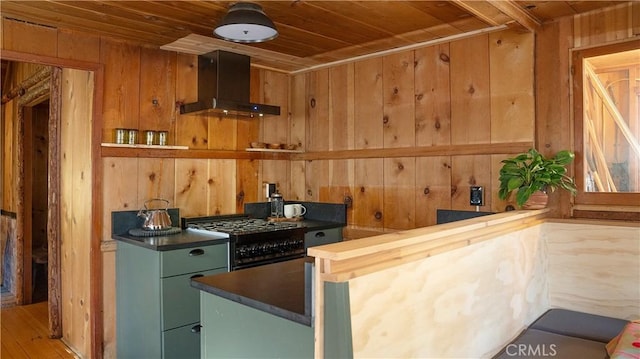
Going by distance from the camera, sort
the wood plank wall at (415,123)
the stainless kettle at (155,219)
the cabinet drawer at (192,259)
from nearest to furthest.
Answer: the cabinet drawer at (192,259) < the wood plank wall at (415,123) < the stainless kettle at (155,219)

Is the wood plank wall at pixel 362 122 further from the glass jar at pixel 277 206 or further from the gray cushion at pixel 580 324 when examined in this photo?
the gray cushion at pixel 580 324

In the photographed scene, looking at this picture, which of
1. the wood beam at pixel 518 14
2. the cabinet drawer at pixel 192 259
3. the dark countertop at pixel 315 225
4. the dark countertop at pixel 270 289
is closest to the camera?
the dark countertop at pixel 270 289

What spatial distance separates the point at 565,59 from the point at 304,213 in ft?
7.45

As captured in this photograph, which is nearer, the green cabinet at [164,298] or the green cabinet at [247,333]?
the green cabinet at [247,333]

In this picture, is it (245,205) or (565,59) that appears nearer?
(565,59)

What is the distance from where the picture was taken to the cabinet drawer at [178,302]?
254cm

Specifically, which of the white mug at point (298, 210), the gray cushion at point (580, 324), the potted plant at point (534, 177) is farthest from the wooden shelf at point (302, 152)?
the gray cushion at point (580, 324)

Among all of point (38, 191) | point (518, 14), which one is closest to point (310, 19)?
point (518, 14)

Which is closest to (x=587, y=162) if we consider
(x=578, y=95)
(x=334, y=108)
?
(x=578, y=95)

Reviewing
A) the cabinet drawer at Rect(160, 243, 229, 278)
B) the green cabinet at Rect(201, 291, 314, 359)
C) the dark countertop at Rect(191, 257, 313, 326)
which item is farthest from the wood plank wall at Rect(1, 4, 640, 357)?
the green cabinet at Rect(201, 291, 314, 359)

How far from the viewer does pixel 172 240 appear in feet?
8.80

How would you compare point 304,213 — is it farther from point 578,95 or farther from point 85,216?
point 578,95

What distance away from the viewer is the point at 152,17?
8.43 ft

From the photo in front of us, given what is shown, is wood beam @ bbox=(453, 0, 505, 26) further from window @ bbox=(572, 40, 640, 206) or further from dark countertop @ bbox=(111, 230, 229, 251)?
A: dark countertop @ bbox=(111, 230, 229, 251)
